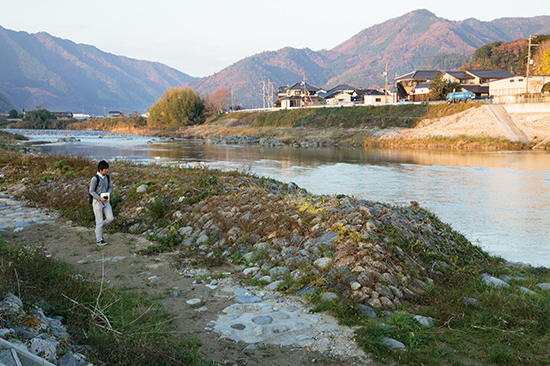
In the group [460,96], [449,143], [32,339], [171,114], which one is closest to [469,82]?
[460,96]

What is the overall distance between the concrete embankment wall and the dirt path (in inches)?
1778

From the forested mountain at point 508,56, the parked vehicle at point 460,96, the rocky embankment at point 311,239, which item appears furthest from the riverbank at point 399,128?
the rocky embankment at point 311,239

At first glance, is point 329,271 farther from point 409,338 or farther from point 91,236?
point 91,236

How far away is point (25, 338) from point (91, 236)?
5777 millimetres

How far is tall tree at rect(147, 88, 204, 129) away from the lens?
8438cm

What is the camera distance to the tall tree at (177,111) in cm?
8438

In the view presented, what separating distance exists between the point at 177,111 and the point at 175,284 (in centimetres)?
8258

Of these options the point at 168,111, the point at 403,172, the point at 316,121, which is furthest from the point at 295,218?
the point at 168,111

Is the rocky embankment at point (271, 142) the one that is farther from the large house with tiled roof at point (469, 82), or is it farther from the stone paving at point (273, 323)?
the stone paving at point (273, 323)

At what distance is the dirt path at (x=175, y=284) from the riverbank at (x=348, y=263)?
0.20ft

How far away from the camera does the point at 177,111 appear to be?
84.6 meters

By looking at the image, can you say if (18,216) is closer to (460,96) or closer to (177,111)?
(460,96)

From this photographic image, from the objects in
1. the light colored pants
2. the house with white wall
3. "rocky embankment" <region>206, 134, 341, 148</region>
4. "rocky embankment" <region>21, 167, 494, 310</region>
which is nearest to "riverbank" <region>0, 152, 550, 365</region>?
"rocky embankment" <region>21, 167, 494, 310</region>

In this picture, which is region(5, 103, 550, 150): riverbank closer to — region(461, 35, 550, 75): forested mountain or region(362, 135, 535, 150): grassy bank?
region(362, 135, 535, 150): grassy bank
